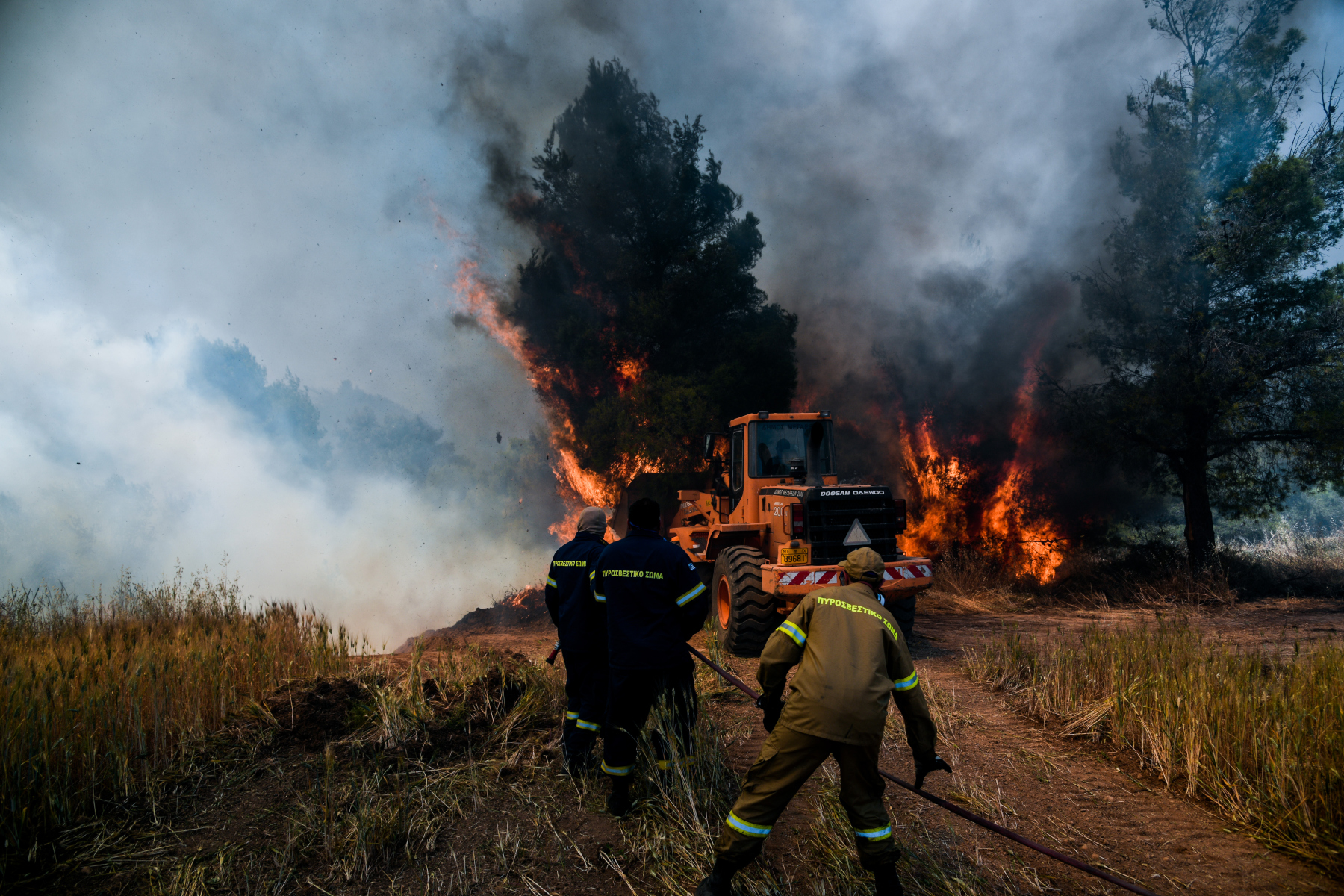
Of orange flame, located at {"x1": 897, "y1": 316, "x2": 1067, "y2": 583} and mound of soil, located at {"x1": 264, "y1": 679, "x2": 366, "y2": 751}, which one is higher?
orange flame, located at {"x1": 897, "y1": 316, "x2": 1067, "y2": 583}

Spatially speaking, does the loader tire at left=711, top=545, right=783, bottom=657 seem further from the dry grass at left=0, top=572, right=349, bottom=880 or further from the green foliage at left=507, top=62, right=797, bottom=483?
the green foliage at left=507, top=62, right=797, bottom=483

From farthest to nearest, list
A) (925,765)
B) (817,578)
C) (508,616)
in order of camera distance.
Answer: (508,616), (817,578), (925,765)

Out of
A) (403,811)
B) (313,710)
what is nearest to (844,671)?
(403,811)

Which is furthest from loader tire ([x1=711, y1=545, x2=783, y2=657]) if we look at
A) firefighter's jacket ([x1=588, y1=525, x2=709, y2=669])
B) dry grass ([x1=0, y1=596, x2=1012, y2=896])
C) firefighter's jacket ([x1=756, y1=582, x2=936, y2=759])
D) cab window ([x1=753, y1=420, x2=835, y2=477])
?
firefighter's jacket ([x1=756, y1=582, x2=936, y2=759])

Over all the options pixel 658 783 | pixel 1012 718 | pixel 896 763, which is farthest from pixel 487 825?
pixel 1012 718

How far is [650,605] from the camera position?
4031mm

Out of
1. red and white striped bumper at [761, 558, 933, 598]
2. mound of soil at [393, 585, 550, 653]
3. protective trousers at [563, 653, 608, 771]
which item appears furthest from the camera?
mound of soil at [393, 585, 550, 653]

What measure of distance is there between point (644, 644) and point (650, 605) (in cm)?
24

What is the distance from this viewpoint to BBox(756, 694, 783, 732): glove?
129 inches

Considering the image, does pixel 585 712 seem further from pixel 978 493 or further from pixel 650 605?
pixel 978 493

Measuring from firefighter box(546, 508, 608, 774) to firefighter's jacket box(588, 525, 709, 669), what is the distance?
0.28m

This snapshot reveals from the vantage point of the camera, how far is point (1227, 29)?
1333 centimetres

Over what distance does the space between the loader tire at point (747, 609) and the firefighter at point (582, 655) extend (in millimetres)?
3617

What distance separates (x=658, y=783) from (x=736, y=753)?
1220 mm
